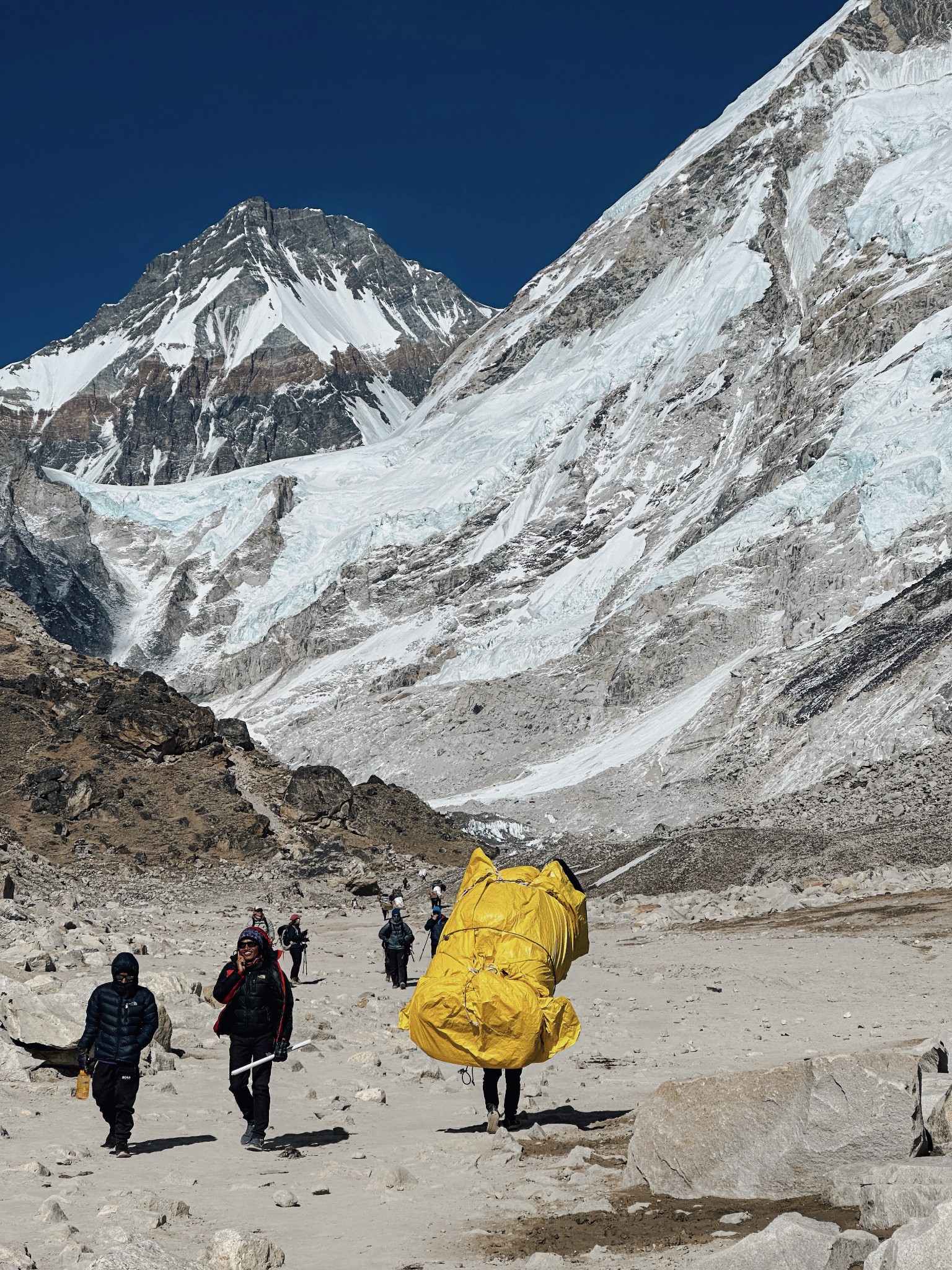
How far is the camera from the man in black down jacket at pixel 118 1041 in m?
8.77

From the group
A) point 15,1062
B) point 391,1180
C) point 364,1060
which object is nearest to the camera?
point 391,1180

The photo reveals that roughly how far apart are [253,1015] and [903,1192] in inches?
192

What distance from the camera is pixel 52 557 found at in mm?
161625

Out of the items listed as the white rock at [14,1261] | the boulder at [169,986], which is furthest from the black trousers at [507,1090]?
the boulder at [169,986]

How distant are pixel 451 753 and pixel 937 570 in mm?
34415

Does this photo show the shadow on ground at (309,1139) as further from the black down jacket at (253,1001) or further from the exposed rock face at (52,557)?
the exposed rock face at (52,557)

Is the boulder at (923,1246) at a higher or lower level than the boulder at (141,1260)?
higher

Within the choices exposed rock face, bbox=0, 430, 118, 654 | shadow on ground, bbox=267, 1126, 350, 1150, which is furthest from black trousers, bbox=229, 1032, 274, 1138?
exposed rock face, bbox=0, 430, 118, 654

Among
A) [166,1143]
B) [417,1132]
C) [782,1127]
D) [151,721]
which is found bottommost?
[417,1132]

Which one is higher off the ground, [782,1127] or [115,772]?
[115,772]

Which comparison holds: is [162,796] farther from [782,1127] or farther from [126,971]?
[782,1127]

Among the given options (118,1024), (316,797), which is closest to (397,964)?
(118,1024)

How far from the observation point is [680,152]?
17062 centimetres

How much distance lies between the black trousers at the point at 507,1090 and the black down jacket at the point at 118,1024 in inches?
91.7
